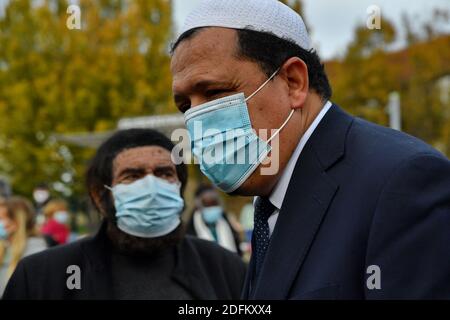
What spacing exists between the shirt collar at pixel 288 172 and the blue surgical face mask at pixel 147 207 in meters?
2.12

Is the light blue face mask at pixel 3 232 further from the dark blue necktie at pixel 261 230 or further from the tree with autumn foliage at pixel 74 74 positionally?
the tree with autumn foliage at pixel 74 74

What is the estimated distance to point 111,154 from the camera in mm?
4598

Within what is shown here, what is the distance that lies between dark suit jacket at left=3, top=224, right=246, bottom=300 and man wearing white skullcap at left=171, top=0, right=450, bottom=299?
1611mm

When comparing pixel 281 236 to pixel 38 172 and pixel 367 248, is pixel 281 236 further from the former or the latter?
pixel 38 172

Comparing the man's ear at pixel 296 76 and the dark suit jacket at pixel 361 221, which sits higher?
the man's ear at pixel 296 76

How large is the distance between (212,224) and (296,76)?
7319 mm

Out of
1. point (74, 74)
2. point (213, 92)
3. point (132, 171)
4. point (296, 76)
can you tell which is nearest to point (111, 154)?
point (132, 171)

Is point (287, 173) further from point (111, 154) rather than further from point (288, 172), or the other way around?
point (111, 154)

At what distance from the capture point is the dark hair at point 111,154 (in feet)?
15.0

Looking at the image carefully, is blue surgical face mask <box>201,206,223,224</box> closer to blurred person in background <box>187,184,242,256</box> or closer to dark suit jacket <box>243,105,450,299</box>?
blurred person in background <box>187,184,242,256</box>

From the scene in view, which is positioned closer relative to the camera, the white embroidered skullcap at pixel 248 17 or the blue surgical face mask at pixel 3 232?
the white embroidered skullcap at pixel 248 17

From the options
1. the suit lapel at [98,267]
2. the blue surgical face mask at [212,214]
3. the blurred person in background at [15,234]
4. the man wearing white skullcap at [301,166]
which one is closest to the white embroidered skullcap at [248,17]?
the man wearing white skullcap at [301,166]

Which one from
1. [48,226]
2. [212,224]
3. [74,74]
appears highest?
[74,74]

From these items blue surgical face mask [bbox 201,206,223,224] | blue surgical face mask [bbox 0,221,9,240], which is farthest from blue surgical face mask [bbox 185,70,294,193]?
blue surgical face mask [bbox 201,206,223,224]
